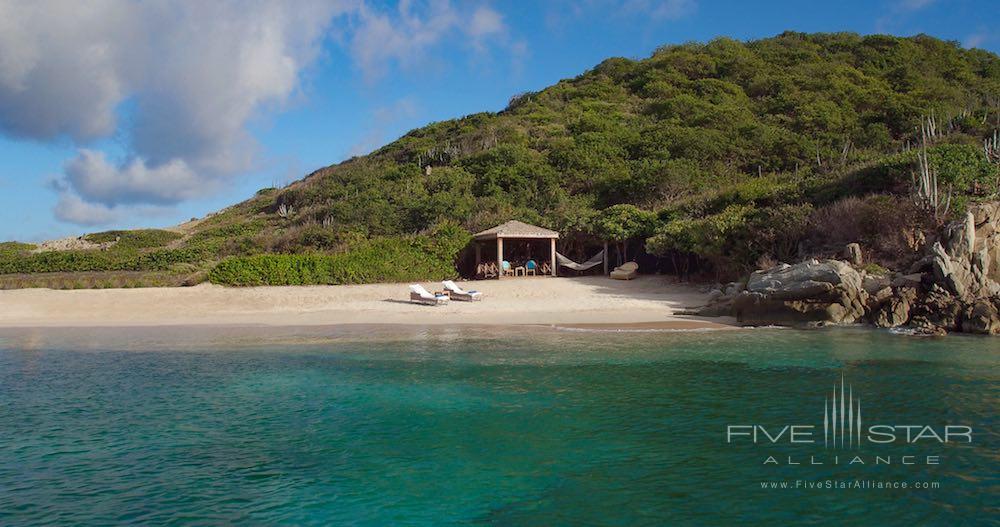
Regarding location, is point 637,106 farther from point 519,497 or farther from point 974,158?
point 519,497

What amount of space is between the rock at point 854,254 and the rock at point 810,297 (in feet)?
4.01

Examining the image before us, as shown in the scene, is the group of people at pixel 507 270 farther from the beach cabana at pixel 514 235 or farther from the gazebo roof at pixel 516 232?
the gazebo roof at pixel 516 232

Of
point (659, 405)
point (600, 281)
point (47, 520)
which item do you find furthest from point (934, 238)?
point (47, 520)

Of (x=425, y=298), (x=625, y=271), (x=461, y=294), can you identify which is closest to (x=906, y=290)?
(x=625, y=271)

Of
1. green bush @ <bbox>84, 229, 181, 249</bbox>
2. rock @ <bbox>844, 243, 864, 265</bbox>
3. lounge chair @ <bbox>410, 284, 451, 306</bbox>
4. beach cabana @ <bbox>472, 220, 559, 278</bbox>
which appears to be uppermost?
green bush @ <bbox>84, 229, 181, 249</bbox>

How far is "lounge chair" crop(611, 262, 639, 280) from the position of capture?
2527cm

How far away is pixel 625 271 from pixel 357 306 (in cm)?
1031

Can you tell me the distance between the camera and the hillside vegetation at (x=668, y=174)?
21.7m

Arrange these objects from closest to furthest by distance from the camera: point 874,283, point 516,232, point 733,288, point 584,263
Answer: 1. point 874,283
2. point 733,288
3. point 516,232
4. point 584,263

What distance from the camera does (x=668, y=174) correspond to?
36562 millimetres

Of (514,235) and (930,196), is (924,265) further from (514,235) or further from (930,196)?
(514,235)

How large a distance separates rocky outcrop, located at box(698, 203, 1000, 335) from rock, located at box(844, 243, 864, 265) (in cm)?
44

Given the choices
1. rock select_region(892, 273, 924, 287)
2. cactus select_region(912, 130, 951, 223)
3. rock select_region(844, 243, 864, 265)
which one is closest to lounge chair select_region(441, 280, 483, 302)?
rock select_region(844, 243, 864, 265)

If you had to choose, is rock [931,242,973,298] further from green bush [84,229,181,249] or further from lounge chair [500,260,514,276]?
green bush [84,229,181,249]
